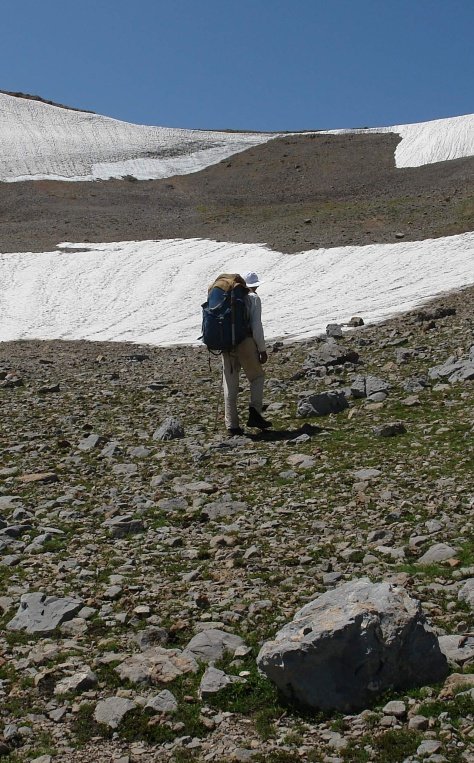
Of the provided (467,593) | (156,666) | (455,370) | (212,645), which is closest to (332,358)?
(455,370)

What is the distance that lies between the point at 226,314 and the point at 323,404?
2225 millimetres

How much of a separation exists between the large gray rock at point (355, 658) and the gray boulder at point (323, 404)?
805 cm

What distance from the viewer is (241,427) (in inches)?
526

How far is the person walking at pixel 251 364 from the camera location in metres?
12.7

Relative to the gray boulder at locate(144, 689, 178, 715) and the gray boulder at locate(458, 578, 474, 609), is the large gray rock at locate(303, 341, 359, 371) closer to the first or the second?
the gray boulder at locate(458, 578, 474, 609)

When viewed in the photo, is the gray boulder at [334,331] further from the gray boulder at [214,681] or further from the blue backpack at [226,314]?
the gray boulder at [214,681]

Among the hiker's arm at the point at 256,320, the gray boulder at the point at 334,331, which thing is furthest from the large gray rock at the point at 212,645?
the gray boulder at the point at 334,331

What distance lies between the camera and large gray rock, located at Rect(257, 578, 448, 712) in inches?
205

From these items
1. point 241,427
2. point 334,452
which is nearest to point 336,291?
point 241,427

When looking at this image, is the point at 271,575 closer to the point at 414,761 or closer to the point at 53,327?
the point at 414,761

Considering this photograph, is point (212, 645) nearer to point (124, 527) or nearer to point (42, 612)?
point (42, 612)

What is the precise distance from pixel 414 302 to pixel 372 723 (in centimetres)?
2036

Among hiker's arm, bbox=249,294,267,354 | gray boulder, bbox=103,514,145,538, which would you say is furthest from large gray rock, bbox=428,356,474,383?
gray boulder, bbox=103,514,145,538

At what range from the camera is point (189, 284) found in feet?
111
